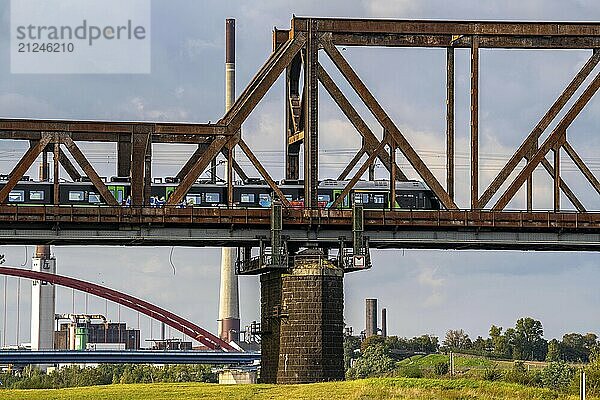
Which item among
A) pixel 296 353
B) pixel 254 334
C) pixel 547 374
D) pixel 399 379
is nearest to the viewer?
pixel 399 379

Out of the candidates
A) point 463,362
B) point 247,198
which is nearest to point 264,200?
point 247,198

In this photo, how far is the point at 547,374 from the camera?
125750 millimetres

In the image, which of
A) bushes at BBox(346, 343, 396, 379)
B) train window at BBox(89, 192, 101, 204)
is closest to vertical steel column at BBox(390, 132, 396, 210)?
train window at BBox(89, 192, 101, 204)

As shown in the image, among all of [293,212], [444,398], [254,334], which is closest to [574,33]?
[293,212]

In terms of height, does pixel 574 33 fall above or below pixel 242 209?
above

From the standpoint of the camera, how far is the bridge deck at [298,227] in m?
91.4

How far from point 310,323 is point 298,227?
826 cm

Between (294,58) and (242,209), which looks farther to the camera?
(294,58)

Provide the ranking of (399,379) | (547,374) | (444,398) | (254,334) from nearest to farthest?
(444,398), (399,379), (254,334), (547,374)

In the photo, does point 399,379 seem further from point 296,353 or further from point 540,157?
point 540,157

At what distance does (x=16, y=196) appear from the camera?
317 feet

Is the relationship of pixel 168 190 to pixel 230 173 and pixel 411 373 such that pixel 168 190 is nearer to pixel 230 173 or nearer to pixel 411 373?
pixel 230 173

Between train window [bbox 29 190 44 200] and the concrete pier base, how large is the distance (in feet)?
60.9

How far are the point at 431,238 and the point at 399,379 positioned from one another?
60.4ft
